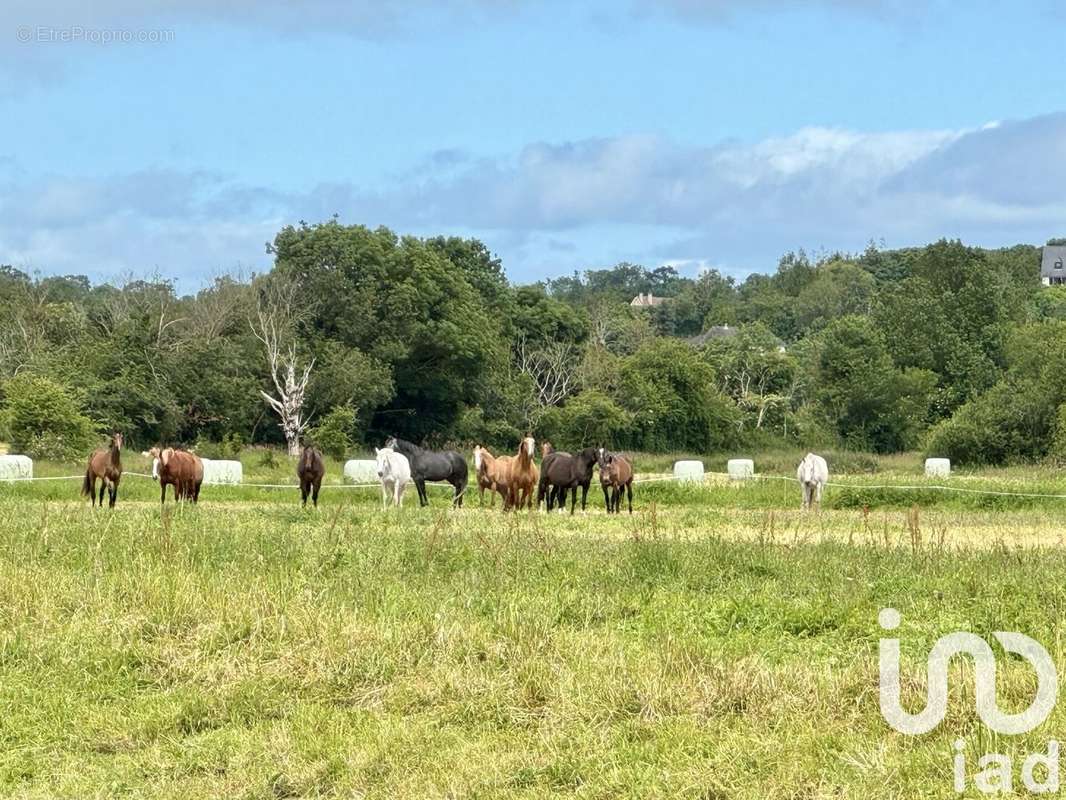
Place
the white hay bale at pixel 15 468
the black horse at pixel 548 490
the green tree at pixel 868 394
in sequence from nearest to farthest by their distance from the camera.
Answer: the black horse at pixel 548 490 → the white hay bale at pixel 15 468 → the green tree at pixel 868 394

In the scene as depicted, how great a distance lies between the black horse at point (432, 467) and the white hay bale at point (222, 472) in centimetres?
711

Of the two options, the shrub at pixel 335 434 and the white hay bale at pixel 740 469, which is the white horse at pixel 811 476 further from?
the shrub at pixel 335 434

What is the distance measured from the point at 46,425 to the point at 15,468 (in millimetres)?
10910

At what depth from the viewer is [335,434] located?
57.2m

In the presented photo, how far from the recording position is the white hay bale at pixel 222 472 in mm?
38250

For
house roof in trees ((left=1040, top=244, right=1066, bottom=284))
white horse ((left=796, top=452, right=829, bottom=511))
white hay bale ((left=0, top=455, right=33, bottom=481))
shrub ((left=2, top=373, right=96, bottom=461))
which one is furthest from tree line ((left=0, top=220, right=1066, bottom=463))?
house roof in trees ((left=1040, top=244, right=1066, bottom=284))

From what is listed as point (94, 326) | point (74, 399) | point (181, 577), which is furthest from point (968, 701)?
Answer: point (94, 326)

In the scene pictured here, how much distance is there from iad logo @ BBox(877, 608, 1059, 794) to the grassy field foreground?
0.29 feet

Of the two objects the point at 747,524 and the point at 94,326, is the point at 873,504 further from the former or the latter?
the point at 94,326

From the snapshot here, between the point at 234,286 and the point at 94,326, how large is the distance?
24.6 ft

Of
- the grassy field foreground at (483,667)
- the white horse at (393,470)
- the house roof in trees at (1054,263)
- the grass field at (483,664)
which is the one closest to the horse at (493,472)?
the white horse at (393,470)

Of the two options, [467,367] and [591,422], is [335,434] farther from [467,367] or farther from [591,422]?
[591,422]

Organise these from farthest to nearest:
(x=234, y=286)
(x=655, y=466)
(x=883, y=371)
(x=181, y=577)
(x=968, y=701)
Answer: (x=883, y=371), (x=234, y=286), (x=655, y=466), (x=181, y=577), (x=968, y=701)

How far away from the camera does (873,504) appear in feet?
112
